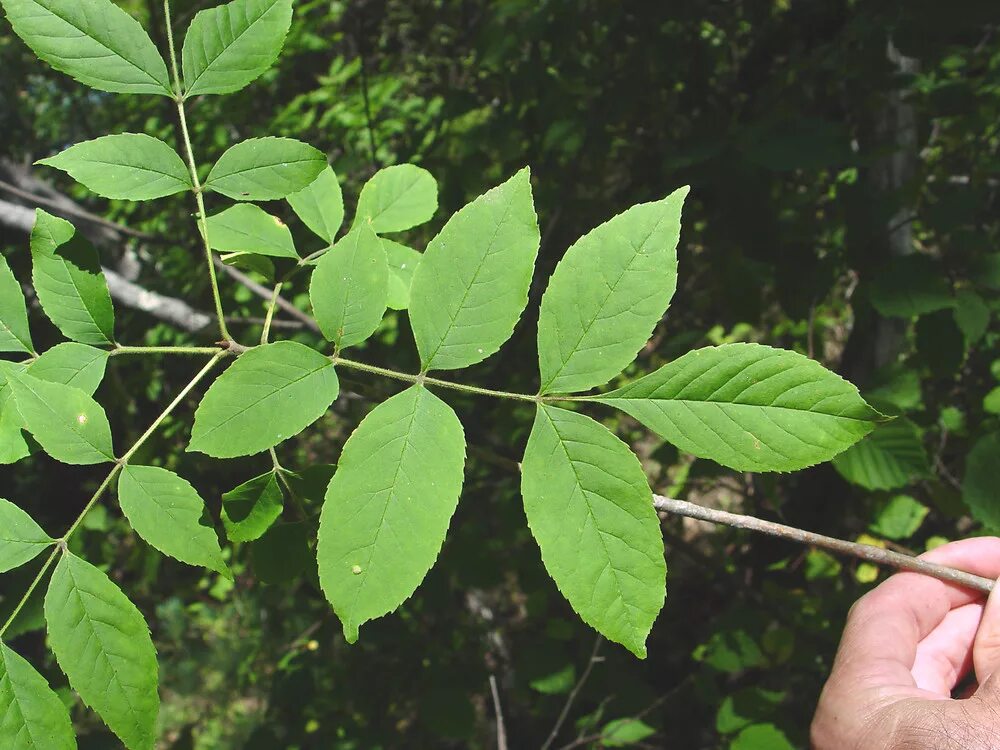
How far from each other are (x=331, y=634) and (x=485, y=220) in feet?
6.84

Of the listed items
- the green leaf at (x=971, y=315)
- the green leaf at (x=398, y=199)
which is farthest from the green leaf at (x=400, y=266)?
the green leaf at (x=971, y=315)

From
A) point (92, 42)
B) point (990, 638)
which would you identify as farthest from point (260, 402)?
point (990, 638)

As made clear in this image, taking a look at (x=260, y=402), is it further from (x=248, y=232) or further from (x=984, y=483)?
(x=984, y=483)

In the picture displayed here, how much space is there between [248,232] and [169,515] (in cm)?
57

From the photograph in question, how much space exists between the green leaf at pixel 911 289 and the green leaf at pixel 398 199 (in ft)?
3.97

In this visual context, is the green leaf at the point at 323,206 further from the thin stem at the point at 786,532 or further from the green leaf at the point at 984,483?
the green leaf at the point at 984,483

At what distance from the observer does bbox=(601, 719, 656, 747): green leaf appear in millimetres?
2334

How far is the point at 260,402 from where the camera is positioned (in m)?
0.96

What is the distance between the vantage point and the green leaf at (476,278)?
0.97 metres

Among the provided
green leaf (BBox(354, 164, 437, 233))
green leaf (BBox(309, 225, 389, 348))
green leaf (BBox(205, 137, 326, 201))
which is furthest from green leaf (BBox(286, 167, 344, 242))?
green leaf (BBox(309, 225, 389, 348))

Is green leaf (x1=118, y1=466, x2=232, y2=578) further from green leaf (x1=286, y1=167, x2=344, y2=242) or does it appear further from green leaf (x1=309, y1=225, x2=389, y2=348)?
green leaf (x1=286, y1=167, x2=344, y2=242)

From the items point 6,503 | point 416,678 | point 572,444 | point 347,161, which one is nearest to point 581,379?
point 572,444

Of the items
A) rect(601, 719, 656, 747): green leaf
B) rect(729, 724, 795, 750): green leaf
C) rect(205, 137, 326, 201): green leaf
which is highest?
rect(205, 137, 326, 201): green leaf

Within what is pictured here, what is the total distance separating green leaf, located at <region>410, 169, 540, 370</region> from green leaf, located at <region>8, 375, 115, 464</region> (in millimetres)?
521
